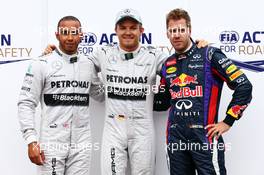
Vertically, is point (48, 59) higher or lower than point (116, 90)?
higher

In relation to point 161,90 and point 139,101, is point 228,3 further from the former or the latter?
point 139,101

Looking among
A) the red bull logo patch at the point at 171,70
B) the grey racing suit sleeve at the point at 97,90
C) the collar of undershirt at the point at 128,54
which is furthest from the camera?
the grey racing suit sleeve at the point at 97,90

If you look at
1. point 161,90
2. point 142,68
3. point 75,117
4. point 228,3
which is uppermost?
point 228,3

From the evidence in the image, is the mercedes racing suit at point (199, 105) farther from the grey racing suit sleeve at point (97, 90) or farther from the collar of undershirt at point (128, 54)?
the grey racing suit sleeve at point (97, 90)

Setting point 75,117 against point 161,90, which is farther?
point 161,90

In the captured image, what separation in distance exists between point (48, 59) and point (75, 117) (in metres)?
0.49

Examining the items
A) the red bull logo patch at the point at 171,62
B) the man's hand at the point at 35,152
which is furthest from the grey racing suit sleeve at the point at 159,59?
the man's hand at the point at 35,152

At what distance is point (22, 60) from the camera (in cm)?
301

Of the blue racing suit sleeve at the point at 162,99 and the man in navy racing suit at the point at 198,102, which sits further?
the blue racing suit sleeve at the point at 162,99

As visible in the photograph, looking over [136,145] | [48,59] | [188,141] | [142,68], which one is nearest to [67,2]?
[48,59]

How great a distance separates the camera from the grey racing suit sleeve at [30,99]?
8.10 feet

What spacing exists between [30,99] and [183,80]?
1127 millimetres

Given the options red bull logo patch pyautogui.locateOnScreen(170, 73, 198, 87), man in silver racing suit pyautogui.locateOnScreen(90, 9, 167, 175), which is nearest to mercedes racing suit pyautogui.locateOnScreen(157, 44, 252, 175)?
red bull logo patch pyautogui.locateOnScreen(170, 73, 198, 87)

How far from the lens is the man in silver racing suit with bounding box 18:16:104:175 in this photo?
2.50 m
